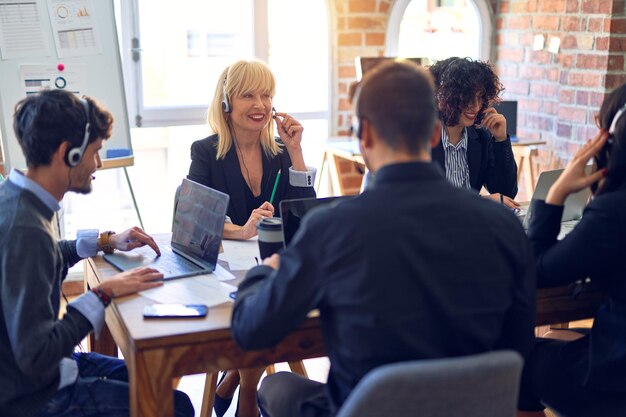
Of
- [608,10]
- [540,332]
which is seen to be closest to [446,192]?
[540,332]

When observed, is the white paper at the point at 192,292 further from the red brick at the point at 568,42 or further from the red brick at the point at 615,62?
the red brick at the point at 568,42

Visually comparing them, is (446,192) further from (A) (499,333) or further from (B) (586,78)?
(B) (586,78)

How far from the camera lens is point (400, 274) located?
4.38 ft

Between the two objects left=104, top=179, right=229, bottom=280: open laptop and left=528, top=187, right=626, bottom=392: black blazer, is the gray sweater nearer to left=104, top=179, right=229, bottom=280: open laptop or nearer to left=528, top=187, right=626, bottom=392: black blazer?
left=104, top=179, right=229, bottom=280: open laptop

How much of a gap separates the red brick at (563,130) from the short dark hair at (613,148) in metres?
2.51

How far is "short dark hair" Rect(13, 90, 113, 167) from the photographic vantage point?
1716 millimetres

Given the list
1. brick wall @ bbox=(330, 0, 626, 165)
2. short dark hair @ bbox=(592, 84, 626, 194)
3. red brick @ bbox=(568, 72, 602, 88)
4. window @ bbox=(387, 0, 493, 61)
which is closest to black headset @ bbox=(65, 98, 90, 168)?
short dark hair @ bbox=(592, 84, 626, 194)

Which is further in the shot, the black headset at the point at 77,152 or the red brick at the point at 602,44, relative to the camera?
the red brick at the point at 602,44

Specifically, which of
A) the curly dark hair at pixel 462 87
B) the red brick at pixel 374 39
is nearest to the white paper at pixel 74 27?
the curly dark hair at pixel 462 87

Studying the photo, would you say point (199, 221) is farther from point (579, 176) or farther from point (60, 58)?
point (60, 58)

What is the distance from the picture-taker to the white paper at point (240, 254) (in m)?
2.09

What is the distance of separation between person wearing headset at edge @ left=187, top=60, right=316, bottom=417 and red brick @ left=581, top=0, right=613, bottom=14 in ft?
6.74

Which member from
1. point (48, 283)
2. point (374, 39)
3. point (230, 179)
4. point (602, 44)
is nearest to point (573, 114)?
point (602, 44)

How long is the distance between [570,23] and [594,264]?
285 cm
